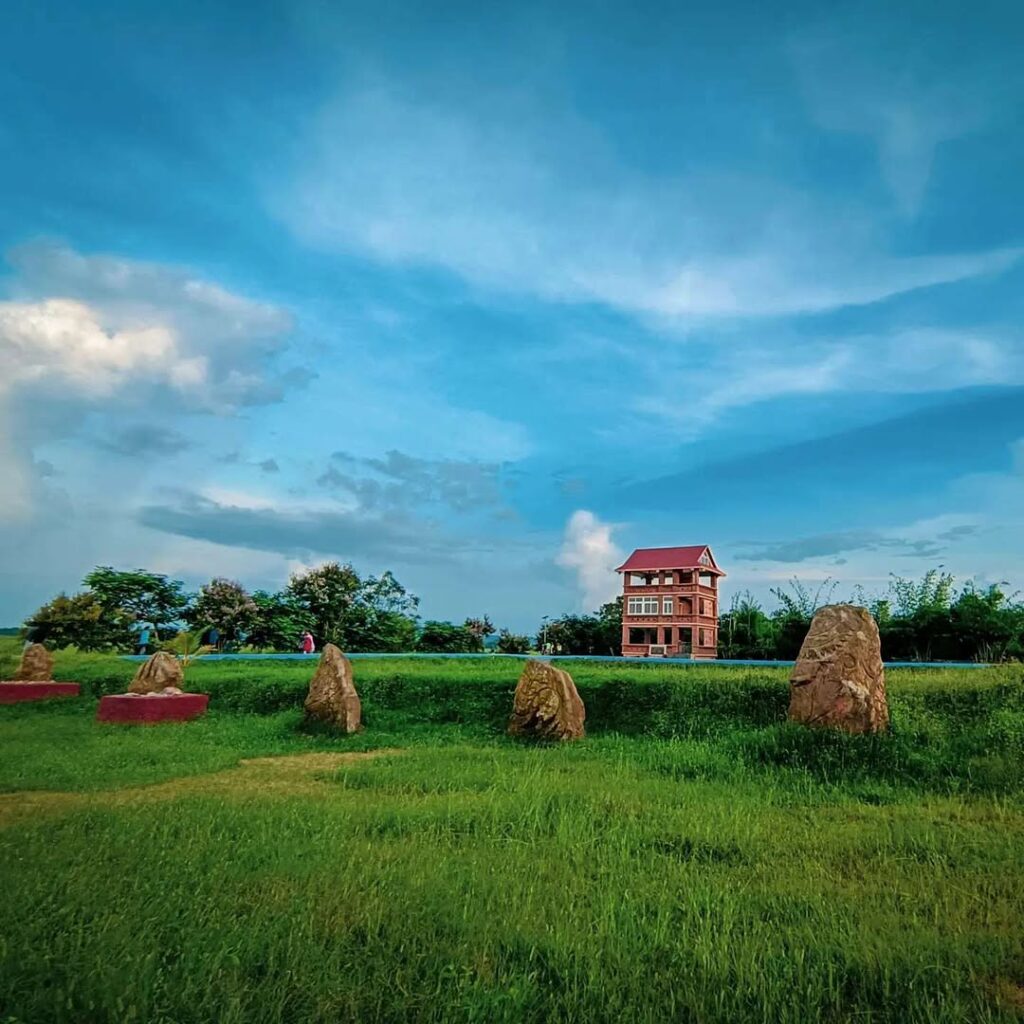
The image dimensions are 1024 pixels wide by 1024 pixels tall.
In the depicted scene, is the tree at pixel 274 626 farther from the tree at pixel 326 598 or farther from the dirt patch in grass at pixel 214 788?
the dirt patch in grass at pixel 214 788

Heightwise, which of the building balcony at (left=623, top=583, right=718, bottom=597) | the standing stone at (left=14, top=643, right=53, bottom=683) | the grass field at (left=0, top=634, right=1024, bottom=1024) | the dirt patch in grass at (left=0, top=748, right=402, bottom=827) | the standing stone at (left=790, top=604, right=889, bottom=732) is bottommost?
the dirt patch in grass at (left=0, top=748, right=402, bottom=827)

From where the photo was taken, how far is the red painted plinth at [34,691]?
15203 mm

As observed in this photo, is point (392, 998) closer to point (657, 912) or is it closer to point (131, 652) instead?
point (657, 912)

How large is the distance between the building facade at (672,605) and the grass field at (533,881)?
2113 cm

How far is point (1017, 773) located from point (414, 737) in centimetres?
700

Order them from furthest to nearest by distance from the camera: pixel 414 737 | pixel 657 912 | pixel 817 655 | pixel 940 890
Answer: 1. pixel 414 737
2. pixel 817 655
3. pixel 940 890
4. pixel 657 912

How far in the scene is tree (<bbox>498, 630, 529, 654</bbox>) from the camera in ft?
98.9

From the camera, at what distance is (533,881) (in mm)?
4262

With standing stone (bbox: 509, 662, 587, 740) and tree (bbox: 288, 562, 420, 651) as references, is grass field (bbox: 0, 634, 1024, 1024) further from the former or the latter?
tree (bbox: 288, 562, 420, 651)

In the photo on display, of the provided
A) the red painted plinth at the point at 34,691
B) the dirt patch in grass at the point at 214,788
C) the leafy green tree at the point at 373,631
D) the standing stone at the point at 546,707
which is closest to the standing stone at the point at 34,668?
the red painted plinth at the point at 34,691

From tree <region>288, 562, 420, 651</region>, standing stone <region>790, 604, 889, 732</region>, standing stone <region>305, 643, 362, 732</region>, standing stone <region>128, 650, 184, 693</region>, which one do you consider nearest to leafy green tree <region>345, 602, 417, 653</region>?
tree <region>288, 562, 420, 651</region>

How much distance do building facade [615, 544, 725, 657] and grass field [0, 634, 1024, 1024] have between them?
21.1 m

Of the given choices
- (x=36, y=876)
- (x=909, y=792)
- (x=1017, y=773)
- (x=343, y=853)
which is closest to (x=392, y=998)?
(x=343, y=853)

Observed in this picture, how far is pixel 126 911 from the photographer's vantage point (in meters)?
3.61
